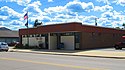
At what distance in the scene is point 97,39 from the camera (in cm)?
4497

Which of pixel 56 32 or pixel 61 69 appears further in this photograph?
pixel 56 32

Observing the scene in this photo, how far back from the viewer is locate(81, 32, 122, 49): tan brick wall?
1622 inches

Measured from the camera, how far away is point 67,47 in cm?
4231

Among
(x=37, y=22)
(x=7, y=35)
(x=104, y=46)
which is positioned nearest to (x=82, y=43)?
(x=104, y=46)

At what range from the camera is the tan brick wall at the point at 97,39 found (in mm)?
41206

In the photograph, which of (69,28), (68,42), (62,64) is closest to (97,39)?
(68,42)

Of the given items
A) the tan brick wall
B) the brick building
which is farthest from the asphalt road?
the tan brick wall

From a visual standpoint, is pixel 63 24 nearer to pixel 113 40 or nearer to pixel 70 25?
pixel 70 25

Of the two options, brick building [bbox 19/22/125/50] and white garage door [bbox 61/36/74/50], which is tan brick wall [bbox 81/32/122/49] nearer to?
brick building [bbox 19/22/125/50]

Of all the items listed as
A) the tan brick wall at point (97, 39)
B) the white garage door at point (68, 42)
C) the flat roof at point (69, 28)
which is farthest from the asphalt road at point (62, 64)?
the white garage door at point (68, 42)

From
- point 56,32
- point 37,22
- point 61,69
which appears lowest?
point 61,69

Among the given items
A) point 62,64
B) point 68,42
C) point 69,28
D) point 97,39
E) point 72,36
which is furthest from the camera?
point 97,39

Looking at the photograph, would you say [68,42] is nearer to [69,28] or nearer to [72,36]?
[72,36]

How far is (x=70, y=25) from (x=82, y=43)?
3.25 metres
